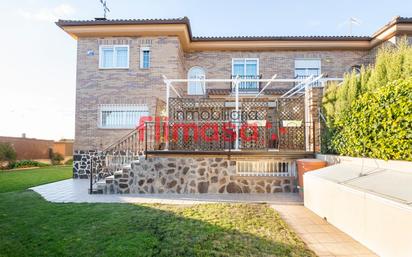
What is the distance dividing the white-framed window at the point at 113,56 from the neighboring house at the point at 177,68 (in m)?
0.05

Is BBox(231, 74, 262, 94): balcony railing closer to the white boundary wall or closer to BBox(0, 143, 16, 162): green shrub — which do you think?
the white boundary wall

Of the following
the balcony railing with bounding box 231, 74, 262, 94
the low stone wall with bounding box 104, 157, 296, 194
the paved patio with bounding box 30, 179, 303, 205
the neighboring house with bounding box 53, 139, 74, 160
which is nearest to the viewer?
the paved patio with bounding box 30, 179, 303, 205

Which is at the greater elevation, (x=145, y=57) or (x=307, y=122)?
(x=145, y=57)

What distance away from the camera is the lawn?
368 cm

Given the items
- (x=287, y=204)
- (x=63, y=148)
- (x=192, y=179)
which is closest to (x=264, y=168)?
(x=287, y=204)

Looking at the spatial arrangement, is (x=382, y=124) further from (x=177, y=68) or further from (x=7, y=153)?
(x=7, y=153)

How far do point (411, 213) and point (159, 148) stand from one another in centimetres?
762

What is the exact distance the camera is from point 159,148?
9055mm

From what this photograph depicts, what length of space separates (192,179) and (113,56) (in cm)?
877

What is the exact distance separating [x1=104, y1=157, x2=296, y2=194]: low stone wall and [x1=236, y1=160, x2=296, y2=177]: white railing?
12.8 inches

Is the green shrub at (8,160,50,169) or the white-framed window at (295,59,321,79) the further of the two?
the green shrub at (8,160,50,169)

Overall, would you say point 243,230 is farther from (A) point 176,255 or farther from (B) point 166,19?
(B) point 166,19

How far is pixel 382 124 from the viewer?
16.1 ft

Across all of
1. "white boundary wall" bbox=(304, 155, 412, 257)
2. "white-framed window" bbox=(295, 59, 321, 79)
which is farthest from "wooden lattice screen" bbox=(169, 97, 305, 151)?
"white-framed window" bbox=(295, 59, 321, 79)
